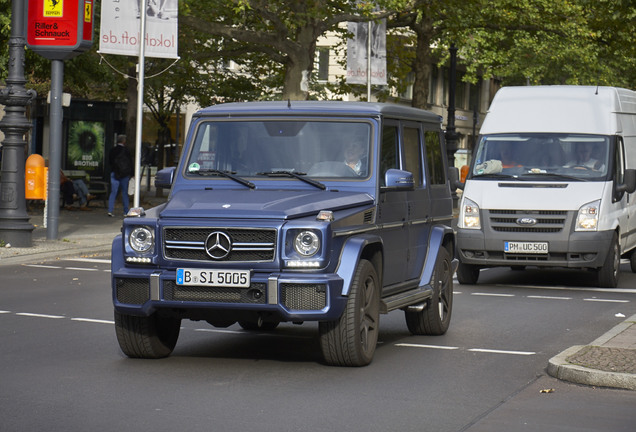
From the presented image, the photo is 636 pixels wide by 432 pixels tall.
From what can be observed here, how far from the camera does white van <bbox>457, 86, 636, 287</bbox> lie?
53.7ft

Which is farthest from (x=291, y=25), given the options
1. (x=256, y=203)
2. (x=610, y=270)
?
(x=256, y=203)

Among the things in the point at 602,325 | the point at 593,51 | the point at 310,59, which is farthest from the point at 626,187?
the point at 593,51

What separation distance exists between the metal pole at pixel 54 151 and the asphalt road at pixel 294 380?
7739mm

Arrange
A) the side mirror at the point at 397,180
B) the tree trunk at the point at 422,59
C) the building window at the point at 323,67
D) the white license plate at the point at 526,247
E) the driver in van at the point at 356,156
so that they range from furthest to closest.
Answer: the building window at the point at 323,67
the tree trunk at the point at 422,59
the white license plate at the point at 526,247
the driver in van at the point at 356,156
the side mirror at the point at 397,180

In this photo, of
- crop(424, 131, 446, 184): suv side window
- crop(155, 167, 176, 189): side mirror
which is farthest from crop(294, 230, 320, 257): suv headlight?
crop(424, 131, 446, 184): suv side window

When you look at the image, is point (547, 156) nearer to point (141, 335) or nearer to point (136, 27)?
point (141, 335)

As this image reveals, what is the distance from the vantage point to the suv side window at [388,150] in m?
10.2

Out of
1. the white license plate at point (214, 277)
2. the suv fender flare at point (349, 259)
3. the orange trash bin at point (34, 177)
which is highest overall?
the orange trash bin at point (34, 177)

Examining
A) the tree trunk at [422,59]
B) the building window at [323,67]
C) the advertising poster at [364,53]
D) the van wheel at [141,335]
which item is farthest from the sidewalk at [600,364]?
the building window at [323,67]

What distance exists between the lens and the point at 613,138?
17.2m

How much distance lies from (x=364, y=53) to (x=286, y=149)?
859 inches

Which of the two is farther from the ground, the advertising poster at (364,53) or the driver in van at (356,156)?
the advertising poster at (364,53)

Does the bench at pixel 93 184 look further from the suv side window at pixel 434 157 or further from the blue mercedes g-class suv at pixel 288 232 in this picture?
the blue mercedes g-class suv at pixel 288 232

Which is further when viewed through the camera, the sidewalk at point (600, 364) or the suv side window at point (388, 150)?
the suv side window at point (388, 150)
